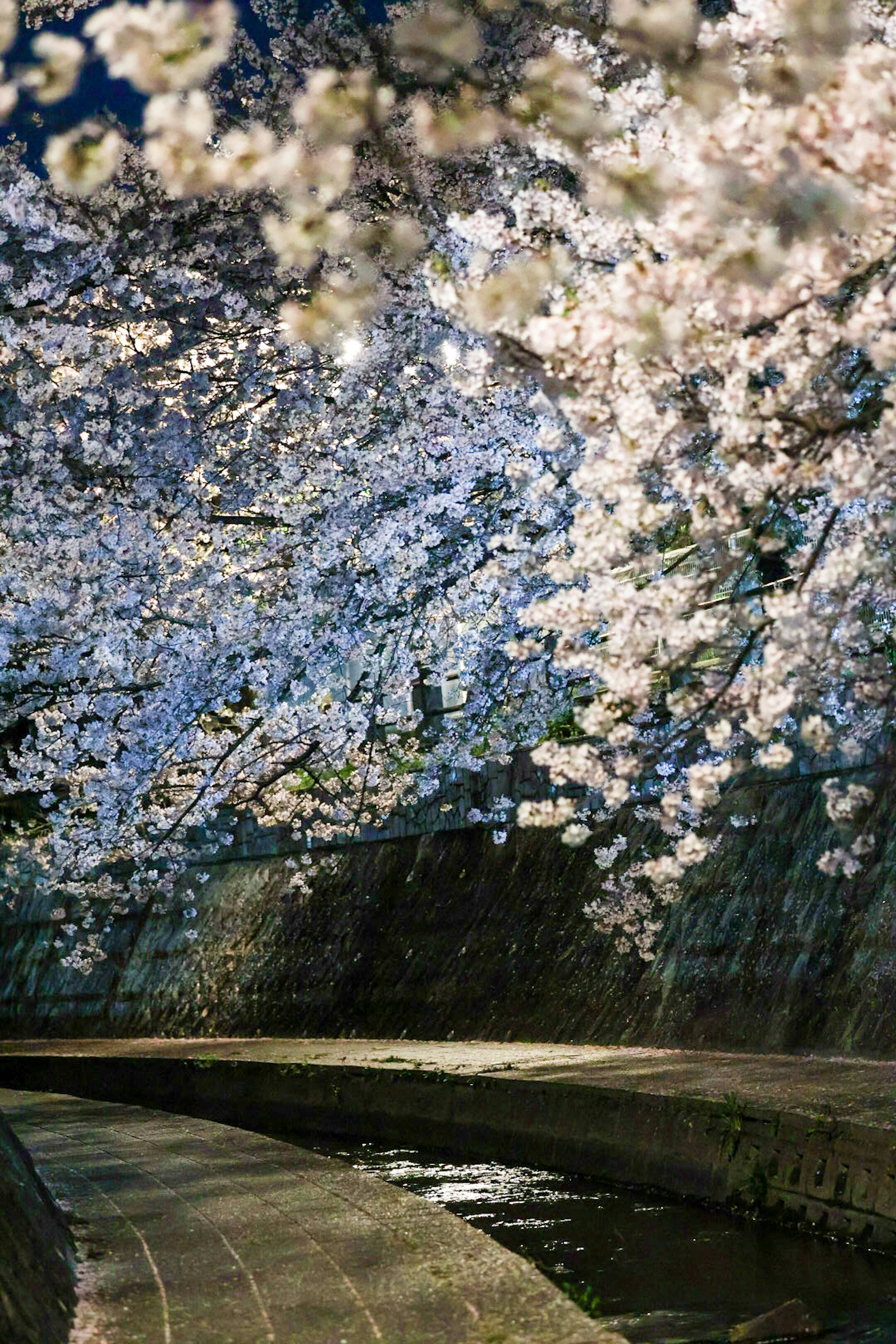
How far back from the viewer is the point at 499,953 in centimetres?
1777

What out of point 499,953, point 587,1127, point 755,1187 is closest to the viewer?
point 755,1187

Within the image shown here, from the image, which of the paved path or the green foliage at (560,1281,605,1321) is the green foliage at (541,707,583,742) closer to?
the paved path

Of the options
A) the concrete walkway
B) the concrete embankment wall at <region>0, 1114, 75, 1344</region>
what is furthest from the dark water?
the concrete embankment wall at <region>0, 1114, 75, 1344</region>

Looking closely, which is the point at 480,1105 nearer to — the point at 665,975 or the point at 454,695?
the point at 665,975

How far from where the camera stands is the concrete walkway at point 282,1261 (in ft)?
20.0

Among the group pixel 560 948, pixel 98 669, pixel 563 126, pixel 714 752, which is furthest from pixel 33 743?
pixel 563 126

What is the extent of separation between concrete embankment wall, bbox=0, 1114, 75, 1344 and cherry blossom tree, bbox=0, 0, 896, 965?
8.12 feet

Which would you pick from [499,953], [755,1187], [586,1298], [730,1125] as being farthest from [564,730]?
[586,1298]

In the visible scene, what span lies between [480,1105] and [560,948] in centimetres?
370

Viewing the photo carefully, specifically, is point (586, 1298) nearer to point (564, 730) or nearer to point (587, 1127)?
point (587, 1127)

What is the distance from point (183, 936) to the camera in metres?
23.8

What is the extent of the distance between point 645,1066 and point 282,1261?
241 inches

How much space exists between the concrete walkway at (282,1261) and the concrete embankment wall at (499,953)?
4696mm

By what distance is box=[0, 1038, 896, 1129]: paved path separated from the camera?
1016cm
